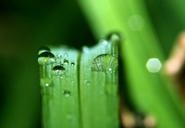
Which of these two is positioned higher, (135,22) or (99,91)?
(135,22)

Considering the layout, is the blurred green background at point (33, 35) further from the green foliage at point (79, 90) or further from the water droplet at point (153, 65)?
the green foliage at point (79, 90)

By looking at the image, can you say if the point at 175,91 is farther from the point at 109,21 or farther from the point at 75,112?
the point at 75,112

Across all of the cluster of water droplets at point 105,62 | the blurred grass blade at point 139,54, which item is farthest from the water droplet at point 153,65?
the cluster of water droplets at point 105,62

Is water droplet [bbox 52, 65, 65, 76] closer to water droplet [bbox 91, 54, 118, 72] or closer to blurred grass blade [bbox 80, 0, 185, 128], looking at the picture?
water droplet [bbox 91, 54, 118, 72]

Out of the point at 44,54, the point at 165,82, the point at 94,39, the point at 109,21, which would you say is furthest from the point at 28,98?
the point at 44,54

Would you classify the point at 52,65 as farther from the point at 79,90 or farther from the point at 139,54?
the point at 139,54

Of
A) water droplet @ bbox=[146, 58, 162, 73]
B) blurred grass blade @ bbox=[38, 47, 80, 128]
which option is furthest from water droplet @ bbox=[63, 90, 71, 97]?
water droplet @ bbox=[146, 58, 162, 73]

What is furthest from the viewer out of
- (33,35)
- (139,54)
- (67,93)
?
(33,35)

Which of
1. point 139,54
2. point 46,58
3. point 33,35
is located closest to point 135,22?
point 139,54
